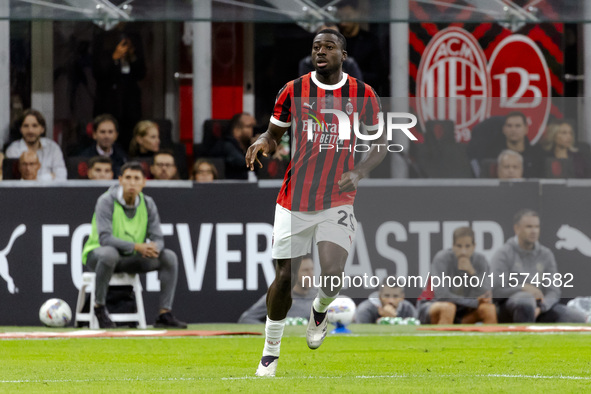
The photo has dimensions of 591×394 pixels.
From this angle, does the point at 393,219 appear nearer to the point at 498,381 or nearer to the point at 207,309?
the point at 207,309

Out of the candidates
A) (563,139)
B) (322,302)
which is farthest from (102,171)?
(322,302)

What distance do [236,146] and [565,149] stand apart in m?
3.51

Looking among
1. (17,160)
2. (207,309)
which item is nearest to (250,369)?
(207,309)

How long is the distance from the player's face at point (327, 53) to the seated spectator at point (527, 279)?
159 inches

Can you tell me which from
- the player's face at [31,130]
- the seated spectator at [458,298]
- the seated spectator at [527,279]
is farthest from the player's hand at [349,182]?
the player's face at [31,130]

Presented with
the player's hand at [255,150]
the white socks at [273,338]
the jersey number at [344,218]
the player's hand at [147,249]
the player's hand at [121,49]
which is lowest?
the white socks at [273,338]

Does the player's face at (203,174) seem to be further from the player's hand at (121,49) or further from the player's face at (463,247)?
the player's hand at (121,49)

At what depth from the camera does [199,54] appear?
17.4 metres

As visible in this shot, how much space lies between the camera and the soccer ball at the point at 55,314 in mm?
12617

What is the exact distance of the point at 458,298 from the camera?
1293cm

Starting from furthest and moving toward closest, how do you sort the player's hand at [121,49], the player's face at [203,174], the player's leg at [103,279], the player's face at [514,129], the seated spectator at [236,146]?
1. the player's hand at [121,49]
2. the seated spectator at [236,146]
3. the player's face at [203,174]
4. the player's face at [514,129]
5. the player's leg at [103,279]

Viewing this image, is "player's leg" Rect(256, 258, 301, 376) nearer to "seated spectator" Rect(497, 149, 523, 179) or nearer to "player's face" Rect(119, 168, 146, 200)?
"player's face" Rect(119, 168, 146, 200)

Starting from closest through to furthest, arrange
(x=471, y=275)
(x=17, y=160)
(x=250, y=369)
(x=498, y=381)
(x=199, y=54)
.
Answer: (x=498, y=381)
(x=250, y=369)
(x=471, y=275)
(x=17, y=160)
(x=199, y=54)

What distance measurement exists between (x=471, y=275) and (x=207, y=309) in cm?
279
